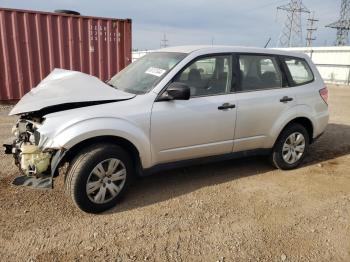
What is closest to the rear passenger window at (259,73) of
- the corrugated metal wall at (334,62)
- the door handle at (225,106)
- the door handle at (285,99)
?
the door handle at (285,99)

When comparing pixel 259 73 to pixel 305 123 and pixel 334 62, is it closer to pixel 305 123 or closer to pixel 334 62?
pixel 305 123

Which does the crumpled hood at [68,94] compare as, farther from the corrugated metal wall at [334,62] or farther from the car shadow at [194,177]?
the corrugated metal wall at [334,62]

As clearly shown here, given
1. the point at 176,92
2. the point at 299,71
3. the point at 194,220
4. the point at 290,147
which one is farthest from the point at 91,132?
the point at 299,71

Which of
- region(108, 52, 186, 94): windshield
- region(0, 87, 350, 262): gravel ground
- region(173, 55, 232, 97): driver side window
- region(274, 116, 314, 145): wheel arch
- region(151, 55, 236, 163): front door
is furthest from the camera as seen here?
region(274, 116, 314, 145): wheel arch

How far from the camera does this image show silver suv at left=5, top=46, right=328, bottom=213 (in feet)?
11.0

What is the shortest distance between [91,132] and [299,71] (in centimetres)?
324

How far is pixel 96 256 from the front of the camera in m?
2.90

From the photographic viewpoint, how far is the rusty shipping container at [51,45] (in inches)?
328

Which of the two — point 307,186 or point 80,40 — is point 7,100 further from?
point 307,186

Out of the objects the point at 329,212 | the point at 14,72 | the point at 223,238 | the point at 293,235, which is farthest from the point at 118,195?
the point at 14,72

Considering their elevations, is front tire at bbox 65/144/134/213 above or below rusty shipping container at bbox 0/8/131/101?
below

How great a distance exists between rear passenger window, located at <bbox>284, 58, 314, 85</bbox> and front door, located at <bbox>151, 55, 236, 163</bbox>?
112cm

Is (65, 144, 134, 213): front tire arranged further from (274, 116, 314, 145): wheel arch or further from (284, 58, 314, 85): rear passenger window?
(284, 58, 314, 85): rear passenger window

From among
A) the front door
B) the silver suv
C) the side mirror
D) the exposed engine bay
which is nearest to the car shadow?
the silver suv
